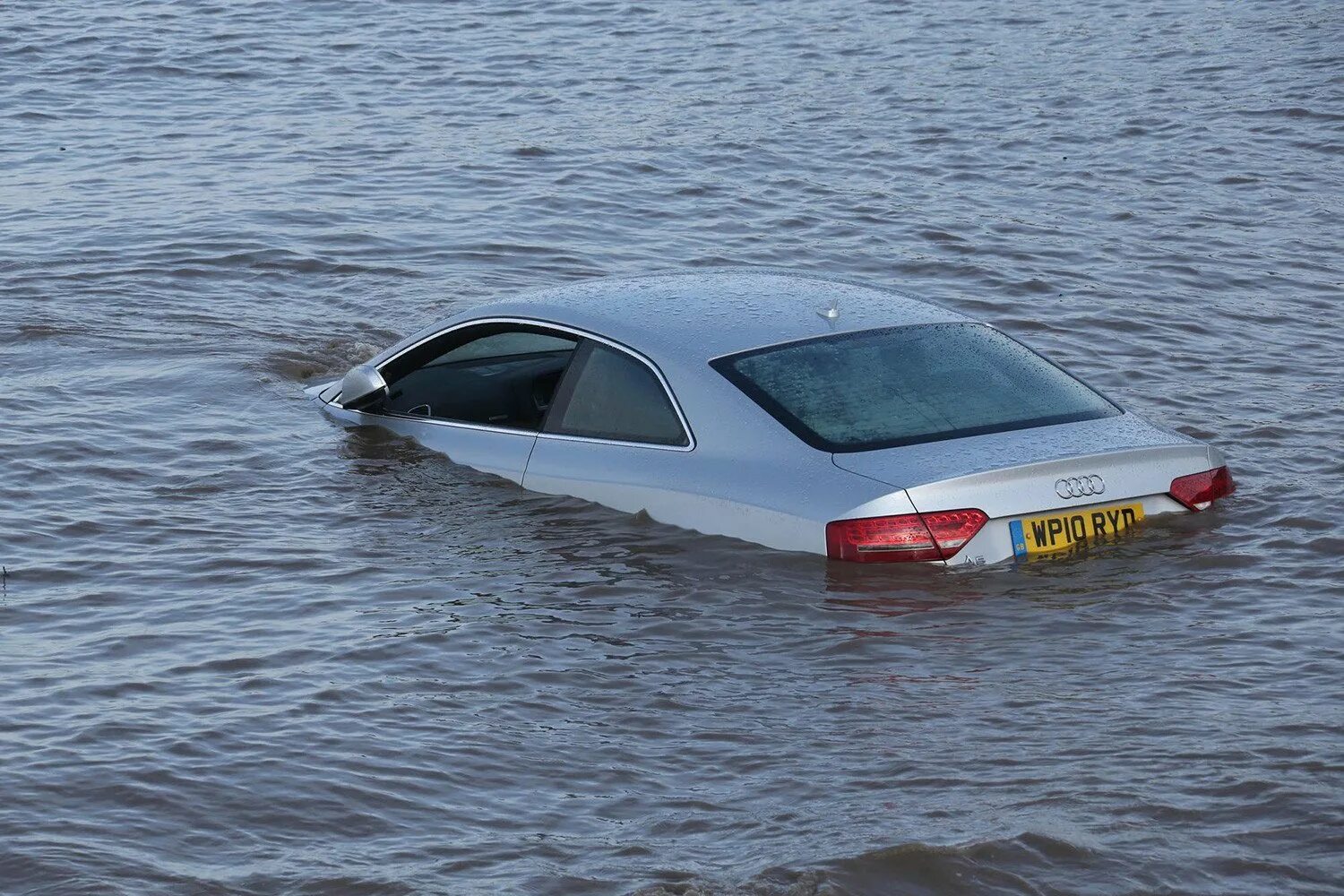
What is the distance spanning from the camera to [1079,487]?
7078mm

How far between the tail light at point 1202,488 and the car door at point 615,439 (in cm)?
191

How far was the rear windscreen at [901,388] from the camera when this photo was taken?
23.9 feet

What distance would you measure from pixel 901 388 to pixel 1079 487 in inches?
32.8

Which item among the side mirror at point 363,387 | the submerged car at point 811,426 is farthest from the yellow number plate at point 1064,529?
the side mirror at point 363,387

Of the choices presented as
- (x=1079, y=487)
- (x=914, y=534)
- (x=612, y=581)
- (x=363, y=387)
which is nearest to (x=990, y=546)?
(x=914, y=534)

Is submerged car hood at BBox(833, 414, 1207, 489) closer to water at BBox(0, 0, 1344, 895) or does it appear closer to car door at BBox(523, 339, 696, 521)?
water at BBox(0, 0, 1344, 895)

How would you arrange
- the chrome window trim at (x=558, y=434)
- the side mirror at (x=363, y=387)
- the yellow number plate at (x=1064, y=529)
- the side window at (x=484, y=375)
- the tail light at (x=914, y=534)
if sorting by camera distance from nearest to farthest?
the tail light at (x=914, y=534)
the yellow number plate at (x=1064, y=529)
the chrome window trim at (x=558, y=434)
the side window at (x=484, y=375)
the side mirror at (x=363, y=387)

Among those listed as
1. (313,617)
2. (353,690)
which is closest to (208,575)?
(313,617)

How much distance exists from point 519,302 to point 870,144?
10377 millimetres

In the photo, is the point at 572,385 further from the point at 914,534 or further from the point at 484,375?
the point at 914,534

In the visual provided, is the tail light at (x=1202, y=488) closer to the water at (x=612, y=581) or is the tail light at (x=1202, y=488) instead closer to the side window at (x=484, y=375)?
the water at (x=612, y=581)

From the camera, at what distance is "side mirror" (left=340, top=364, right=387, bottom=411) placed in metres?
9.27

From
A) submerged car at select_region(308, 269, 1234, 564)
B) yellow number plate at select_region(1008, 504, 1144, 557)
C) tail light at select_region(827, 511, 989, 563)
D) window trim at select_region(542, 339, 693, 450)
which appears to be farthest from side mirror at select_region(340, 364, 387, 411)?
yellow number plate at select_region(1008, 504, 1144, 557)

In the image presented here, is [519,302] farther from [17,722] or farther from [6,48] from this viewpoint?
[6,48]
